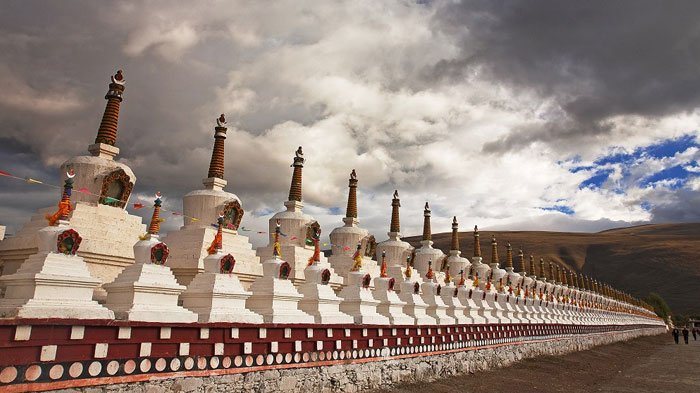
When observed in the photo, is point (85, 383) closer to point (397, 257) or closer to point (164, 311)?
point (164, 311)

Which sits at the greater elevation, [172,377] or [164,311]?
[164,311]

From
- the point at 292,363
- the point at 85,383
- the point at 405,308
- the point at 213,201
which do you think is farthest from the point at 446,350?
the point at 85,383

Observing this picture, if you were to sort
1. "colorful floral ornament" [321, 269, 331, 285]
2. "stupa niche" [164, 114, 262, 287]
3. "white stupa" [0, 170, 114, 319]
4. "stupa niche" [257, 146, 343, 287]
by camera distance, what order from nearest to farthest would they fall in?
"white stupa" [0, 170, 114, 319], "colorful floral ornament" [321, 269, 331, 285], "stupa niche" [164, 114, 262, 287], "stupa niche" [257, 146, 343, 287]

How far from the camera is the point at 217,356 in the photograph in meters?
12.4

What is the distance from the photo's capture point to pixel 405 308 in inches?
851

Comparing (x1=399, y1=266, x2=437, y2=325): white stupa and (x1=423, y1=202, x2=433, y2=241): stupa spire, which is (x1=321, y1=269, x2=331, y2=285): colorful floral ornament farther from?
(x1=423, y1=202, x2=433, y2=241): stupa spire

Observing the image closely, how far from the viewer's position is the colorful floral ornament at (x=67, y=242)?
10.2 meters

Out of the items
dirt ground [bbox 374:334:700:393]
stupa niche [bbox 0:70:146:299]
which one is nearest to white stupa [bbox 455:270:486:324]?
dirt ground [bbox 374:334:700:393]

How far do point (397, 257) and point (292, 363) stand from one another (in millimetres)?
18975

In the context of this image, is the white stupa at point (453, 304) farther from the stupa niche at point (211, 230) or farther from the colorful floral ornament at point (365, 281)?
the stupa niche at point (211, 230)

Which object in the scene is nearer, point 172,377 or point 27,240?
point 172,377

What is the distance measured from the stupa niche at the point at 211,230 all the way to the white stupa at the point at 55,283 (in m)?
7.22

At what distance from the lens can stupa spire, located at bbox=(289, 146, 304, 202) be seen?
25.3 metres

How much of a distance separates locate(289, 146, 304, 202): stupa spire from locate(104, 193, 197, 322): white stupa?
13.3 metres
